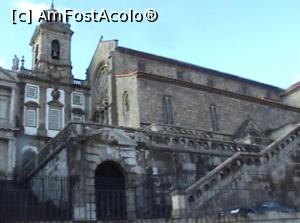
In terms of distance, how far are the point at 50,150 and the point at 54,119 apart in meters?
18.2

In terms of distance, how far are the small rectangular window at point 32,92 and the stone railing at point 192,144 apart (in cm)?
2039

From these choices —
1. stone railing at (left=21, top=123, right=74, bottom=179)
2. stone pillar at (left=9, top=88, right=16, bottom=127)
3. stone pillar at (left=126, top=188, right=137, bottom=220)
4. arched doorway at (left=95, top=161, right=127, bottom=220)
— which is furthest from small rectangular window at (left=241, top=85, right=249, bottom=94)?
stone pillar at (left=126, top=188, right=137, bottom=220)

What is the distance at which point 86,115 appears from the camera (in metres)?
41.5

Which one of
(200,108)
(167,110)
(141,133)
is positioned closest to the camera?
(141,133)

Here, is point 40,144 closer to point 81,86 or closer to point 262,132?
point 81,86

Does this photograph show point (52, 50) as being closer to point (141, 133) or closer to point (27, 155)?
point (27, 155)

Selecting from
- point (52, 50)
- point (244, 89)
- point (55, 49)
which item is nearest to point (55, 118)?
point (52, 50)

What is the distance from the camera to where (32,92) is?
129 ft

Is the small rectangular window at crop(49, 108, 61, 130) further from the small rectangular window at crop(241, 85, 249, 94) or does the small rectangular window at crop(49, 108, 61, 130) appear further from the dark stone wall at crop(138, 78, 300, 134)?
the small rectangular window at crop(241, 85, 249, 94)

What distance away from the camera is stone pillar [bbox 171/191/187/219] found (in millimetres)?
15375

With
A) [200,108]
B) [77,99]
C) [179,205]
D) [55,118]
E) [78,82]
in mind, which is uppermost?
[78,82]

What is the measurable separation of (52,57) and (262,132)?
21.3 m

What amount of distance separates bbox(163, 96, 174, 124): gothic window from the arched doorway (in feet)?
34.6

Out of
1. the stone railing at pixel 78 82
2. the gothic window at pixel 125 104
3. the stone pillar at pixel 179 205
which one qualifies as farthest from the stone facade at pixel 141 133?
the stone railing at pixel 78 82
